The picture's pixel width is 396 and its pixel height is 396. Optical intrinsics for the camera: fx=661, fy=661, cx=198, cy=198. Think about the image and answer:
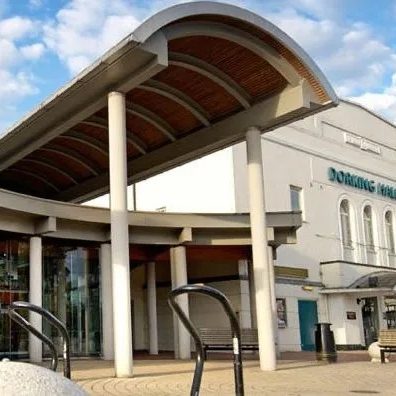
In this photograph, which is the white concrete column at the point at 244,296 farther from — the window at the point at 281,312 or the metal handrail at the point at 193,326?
the metal handrail at the point at 193,326

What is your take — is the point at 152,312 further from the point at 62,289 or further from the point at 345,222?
the point at 345,222

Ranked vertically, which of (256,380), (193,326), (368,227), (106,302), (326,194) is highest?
(326,194)

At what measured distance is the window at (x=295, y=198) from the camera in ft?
101

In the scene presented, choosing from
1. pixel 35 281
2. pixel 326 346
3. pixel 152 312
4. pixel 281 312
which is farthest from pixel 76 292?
pixel 281 312

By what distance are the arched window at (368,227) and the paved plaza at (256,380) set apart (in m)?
20.3

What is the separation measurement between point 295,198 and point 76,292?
13.7 m

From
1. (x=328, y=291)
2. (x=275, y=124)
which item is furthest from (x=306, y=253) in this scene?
(x=275, y=124)

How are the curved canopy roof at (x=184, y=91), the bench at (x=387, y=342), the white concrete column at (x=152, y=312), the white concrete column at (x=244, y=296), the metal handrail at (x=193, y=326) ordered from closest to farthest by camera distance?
the metal handrail at (x=193, y=326), the curved canopy roof at (x=184, y=91), the bench at (x=387, y=342), the white concrete column at (x=152, y=312), the white concrete column at (x=244, y=296)

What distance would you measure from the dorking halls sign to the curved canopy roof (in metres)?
15.9

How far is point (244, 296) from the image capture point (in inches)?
1041

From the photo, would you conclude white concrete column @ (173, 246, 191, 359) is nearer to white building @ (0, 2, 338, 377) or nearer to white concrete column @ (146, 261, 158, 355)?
white building @ (0, 2, 338, 377)

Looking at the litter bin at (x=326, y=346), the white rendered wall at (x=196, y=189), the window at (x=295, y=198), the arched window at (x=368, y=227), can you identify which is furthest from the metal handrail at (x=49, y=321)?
the arched window at (x=368, y=227)

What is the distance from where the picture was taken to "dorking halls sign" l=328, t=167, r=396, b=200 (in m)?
33.7

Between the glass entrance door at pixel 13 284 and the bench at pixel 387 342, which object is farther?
the glass entrance door at pixel 13 284
